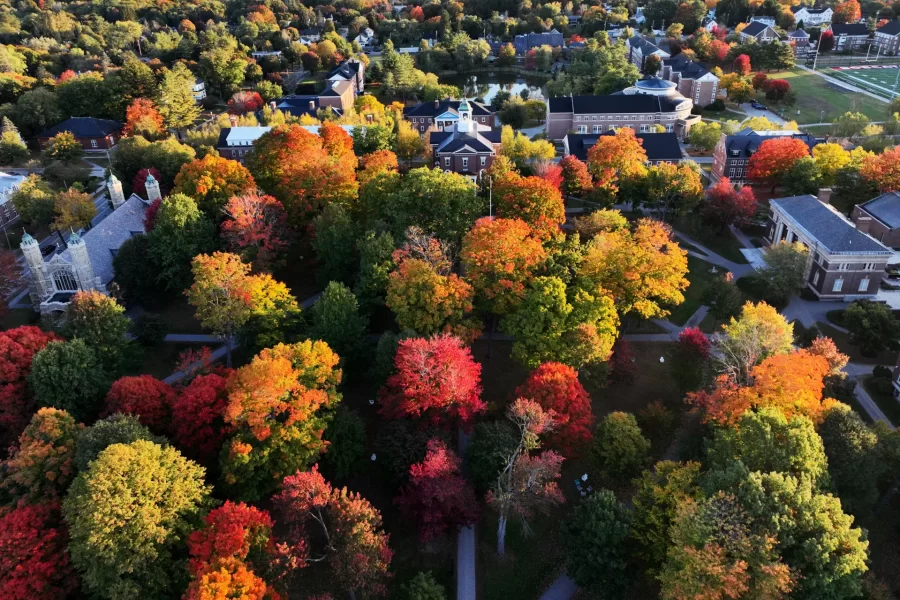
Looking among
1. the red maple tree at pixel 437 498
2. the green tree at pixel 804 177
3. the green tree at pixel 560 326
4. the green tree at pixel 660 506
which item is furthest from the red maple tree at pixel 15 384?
the green tree at pixel 804 177

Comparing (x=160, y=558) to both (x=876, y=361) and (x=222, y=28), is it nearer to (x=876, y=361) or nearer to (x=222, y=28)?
(x=876, y=361)

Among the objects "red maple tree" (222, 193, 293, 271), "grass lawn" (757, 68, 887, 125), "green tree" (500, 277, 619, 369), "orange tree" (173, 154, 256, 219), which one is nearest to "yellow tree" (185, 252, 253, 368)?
"red maple tree" (222, 193, 293, 271)

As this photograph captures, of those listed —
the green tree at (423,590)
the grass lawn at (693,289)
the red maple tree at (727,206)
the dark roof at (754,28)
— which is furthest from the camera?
the dark roof at (754,28)

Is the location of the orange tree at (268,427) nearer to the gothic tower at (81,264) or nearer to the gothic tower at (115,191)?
the gothic tower at (81,264)

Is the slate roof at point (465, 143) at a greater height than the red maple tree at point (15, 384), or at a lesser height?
greater

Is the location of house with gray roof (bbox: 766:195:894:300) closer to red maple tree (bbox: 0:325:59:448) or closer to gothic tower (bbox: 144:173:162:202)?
red maple tree (bbox: 0:325:59:448)

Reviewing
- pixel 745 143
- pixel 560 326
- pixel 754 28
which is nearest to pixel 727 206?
pixel 745 143
